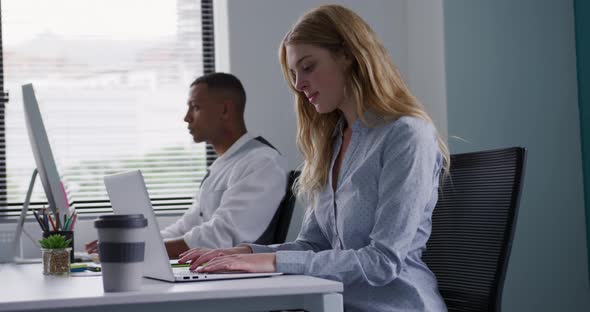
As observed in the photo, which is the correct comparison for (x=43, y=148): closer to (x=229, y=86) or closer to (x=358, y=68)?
(x=358, y=68)

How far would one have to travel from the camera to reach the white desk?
44.8 inches

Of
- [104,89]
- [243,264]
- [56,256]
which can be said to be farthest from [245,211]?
[243,264]

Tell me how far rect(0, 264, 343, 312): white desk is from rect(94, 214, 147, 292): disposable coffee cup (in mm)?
24

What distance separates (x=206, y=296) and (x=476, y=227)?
2.22 feet

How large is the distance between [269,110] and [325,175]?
1.47 metres

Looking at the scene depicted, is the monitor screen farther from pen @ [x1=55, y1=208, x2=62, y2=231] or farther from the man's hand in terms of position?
the man's hand

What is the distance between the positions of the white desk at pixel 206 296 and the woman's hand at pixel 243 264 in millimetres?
64

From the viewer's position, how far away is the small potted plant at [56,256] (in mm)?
1736

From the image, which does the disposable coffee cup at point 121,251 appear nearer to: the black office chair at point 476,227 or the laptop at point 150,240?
the laptop at point 150,240

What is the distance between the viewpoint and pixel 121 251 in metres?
1.20

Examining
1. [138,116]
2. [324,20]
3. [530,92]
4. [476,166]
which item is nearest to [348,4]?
[530,92]

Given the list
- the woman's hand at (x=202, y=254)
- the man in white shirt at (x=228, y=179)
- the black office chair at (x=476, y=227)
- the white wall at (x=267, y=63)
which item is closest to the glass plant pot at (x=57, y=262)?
the woman's hand at (x=202, y=254)

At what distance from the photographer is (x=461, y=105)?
296 centimetres

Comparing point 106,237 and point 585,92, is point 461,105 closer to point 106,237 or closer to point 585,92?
point 585,92
